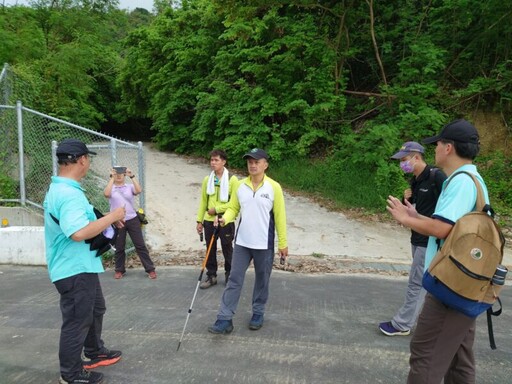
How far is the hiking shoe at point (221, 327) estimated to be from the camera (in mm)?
4039

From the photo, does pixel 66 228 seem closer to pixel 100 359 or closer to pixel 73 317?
pixel 73 317

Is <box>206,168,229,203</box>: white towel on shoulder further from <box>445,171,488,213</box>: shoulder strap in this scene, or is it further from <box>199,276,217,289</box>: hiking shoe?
<box>445,171,488,213</box>: shoulder strap

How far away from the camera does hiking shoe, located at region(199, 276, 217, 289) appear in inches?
213

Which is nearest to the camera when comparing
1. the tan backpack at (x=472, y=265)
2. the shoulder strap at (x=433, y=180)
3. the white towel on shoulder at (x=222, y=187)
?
the tan backpack at (x=472, y=265)

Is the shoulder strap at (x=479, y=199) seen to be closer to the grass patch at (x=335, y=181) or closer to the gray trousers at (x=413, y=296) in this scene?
the gray trousers at (x=413, y=296)

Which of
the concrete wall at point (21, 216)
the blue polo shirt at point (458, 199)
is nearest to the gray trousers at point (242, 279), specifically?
the blue polo shirt at point (458, 199)

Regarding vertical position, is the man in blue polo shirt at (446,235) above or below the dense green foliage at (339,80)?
below

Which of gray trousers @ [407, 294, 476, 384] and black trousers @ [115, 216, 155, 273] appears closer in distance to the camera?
gray trousers @ [407, 294, 476, 384]

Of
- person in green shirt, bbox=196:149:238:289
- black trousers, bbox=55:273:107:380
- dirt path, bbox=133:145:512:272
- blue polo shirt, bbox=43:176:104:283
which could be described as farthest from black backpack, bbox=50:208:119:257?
dirt path, bbox=133:145:512:272

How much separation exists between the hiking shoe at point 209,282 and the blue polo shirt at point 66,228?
246cm

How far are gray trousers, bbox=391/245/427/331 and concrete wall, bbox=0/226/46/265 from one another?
5.39m

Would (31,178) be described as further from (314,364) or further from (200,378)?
(314,364)

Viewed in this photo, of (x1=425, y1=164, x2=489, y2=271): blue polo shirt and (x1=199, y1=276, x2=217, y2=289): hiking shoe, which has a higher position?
(x1=425, y1=164, x2=489, y2=271): blue polo shirt

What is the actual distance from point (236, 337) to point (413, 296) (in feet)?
5.88
